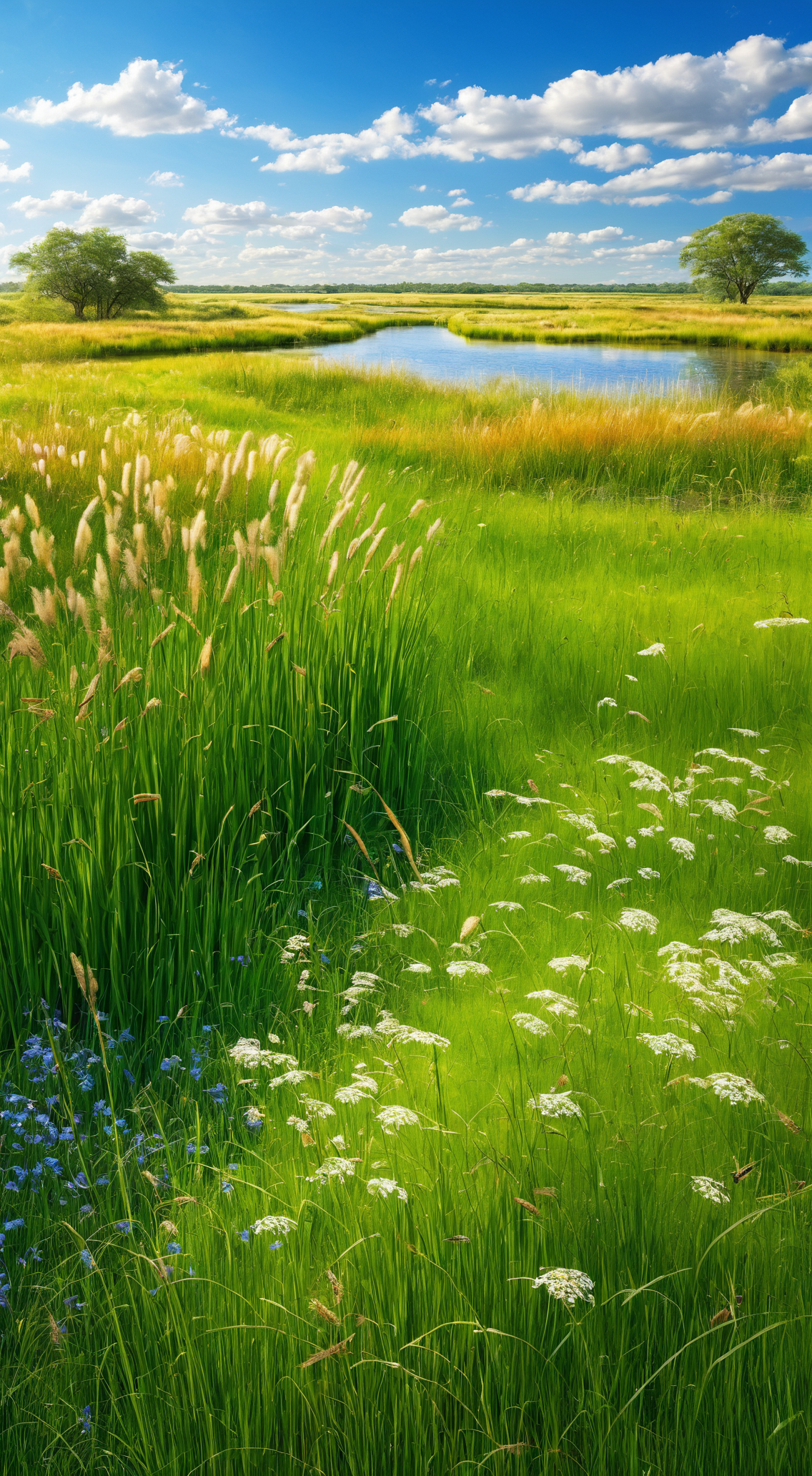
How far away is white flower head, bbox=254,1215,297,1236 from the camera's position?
58.1 inches

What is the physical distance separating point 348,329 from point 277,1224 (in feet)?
208

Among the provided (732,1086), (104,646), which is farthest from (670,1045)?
(104,646)

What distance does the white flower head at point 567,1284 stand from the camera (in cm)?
131

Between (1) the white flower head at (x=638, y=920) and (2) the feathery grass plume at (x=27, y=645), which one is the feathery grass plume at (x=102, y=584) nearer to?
(2) the feathery grass plume at (x=27, y=645)

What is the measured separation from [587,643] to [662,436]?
7444mm

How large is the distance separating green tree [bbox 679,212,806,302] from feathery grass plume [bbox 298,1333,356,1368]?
92600 mm

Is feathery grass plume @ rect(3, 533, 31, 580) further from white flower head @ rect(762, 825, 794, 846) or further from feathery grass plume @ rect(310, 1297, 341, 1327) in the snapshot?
white flower head @ rect(762, 825, 794, 846)

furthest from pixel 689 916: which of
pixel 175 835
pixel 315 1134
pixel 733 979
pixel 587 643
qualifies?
pixel 587 643

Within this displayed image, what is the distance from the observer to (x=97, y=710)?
291 centimetres

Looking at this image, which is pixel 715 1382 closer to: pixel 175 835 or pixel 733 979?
pixel 733 979

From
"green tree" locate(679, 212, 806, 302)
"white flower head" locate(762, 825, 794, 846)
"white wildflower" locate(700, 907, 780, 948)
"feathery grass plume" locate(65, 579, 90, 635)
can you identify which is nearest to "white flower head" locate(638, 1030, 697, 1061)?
"white wildflower" locate(700, 907, 780, 948)

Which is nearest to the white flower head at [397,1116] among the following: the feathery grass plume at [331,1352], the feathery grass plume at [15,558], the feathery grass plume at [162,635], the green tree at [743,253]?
the feathery grass plume at [331,1352]

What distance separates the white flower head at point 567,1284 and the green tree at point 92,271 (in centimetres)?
7570

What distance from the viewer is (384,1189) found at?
152 centimetres
